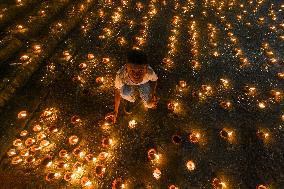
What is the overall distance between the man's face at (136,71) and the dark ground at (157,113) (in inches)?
45.5

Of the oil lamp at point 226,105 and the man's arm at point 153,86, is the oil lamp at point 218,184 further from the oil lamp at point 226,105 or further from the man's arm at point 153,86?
the man's arm at point 153,86

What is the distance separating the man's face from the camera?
3.98 meters

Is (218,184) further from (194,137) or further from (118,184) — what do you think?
(118,184)

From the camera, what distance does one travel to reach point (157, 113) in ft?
17.2

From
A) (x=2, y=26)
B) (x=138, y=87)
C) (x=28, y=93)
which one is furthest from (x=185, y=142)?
(x=2, y=26)

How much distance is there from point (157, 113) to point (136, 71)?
145cm

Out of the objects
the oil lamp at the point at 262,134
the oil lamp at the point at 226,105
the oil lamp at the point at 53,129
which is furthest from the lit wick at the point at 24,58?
the oil lamp at the point at 262,134

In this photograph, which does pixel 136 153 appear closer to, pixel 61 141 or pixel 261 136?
pixel 61 141

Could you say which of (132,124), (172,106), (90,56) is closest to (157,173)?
(132,124)

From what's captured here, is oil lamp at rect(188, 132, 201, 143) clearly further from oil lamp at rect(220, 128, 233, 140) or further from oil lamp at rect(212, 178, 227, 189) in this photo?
oil lamp at rect(212, 178, 227, 189)

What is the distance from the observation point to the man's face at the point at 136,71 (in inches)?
157

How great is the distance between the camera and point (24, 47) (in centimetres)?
619

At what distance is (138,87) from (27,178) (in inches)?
90.1

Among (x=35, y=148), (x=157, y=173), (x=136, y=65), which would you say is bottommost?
(x=157, y=173)
